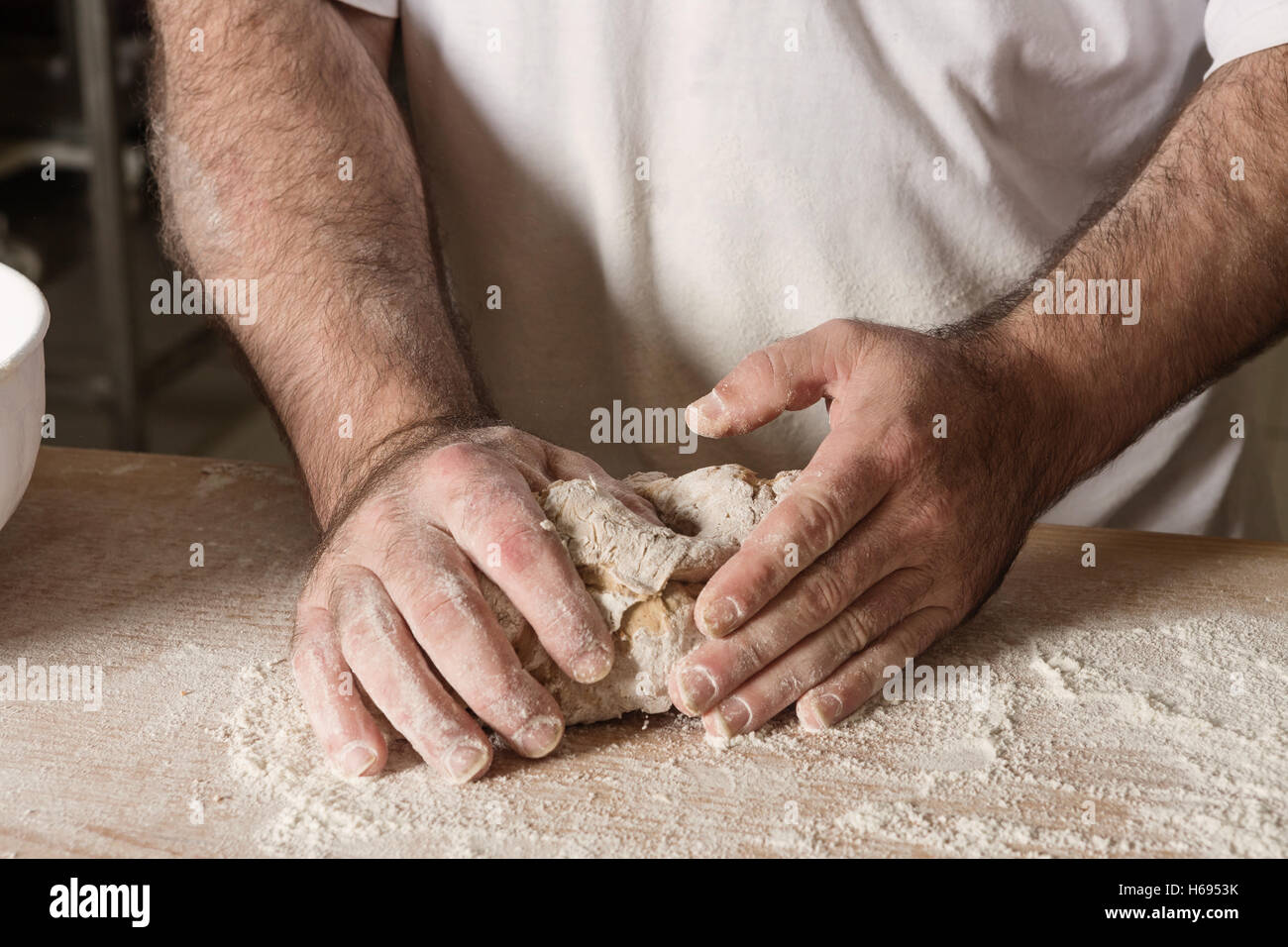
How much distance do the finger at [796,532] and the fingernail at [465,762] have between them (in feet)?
0.65

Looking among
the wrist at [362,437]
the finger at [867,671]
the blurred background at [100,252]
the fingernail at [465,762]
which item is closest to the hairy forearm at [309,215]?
the wrist at [362,437]

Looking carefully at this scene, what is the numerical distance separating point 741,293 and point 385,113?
0.47 meters

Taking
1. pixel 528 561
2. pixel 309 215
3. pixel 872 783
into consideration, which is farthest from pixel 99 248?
pixel 872 783

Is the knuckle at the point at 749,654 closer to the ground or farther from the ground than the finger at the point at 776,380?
closer to the ground

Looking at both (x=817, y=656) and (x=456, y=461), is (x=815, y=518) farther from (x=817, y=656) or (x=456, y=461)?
(x=456, y=461)

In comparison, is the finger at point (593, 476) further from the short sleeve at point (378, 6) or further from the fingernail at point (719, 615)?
the short sleeve at point (378, 6)

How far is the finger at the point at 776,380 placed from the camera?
1005mm

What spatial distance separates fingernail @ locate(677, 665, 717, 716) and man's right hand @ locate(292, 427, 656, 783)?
61 mm

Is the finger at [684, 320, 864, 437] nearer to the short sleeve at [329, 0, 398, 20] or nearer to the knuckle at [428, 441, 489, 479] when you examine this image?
the knuckle at [428, 441, 489, 479]

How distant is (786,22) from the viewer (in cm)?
130

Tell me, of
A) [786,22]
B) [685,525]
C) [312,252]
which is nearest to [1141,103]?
[786,22]

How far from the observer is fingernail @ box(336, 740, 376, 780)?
860 mm

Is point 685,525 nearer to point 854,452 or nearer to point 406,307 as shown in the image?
point 854,452

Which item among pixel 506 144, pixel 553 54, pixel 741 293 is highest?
pixel 553 54
